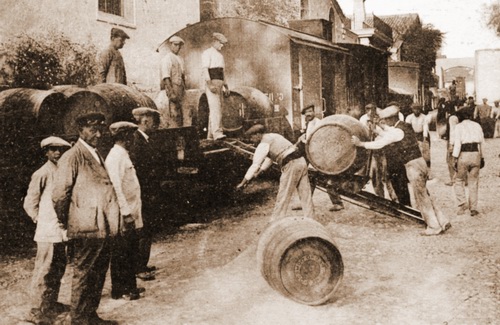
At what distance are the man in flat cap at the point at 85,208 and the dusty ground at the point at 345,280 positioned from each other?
2.35 ft

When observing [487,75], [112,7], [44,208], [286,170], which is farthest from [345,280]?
[487,75]

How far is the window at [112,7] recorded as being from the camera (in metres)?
14.3

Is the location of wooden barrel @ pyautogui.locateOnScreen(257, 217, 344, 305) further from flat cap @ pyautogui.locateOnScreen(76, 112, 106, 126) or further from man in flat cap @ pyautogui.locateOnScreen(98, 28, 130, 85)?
man in flat cap @ pyautogui.locateOnScreen(98, 28, 130, 85)

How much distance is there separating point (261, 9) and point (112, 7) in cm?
1136

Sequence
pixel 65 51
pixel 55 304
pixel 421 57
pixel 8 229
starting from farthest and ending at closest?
1. pixel 421 57
2. pixel 65 51
3. pixel 8 229
4. pixel 55 304

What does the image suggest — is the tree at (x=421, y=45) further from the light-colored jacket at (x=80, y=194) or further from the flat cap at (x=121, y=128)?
the light-colored jacket at (x=80, y=194)

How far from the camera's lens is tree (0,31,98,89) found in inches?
433

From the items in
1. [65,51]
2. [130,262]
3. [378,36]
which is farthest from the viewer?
[378,36]

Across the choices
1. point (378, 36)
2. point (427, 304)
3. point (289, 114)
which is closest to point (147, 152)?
point (427, 304)

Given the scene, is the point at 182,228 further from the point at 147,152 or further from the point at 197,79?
the point at 197,79

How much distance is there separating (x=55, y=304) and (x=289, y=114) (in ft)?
32.3

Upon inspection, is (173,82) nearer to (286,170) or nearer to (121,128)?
(286,170)

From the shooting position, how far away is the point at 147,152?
856 centimetres

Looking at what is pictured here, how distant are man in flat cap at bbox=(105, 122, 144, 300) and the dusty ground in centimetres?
20
